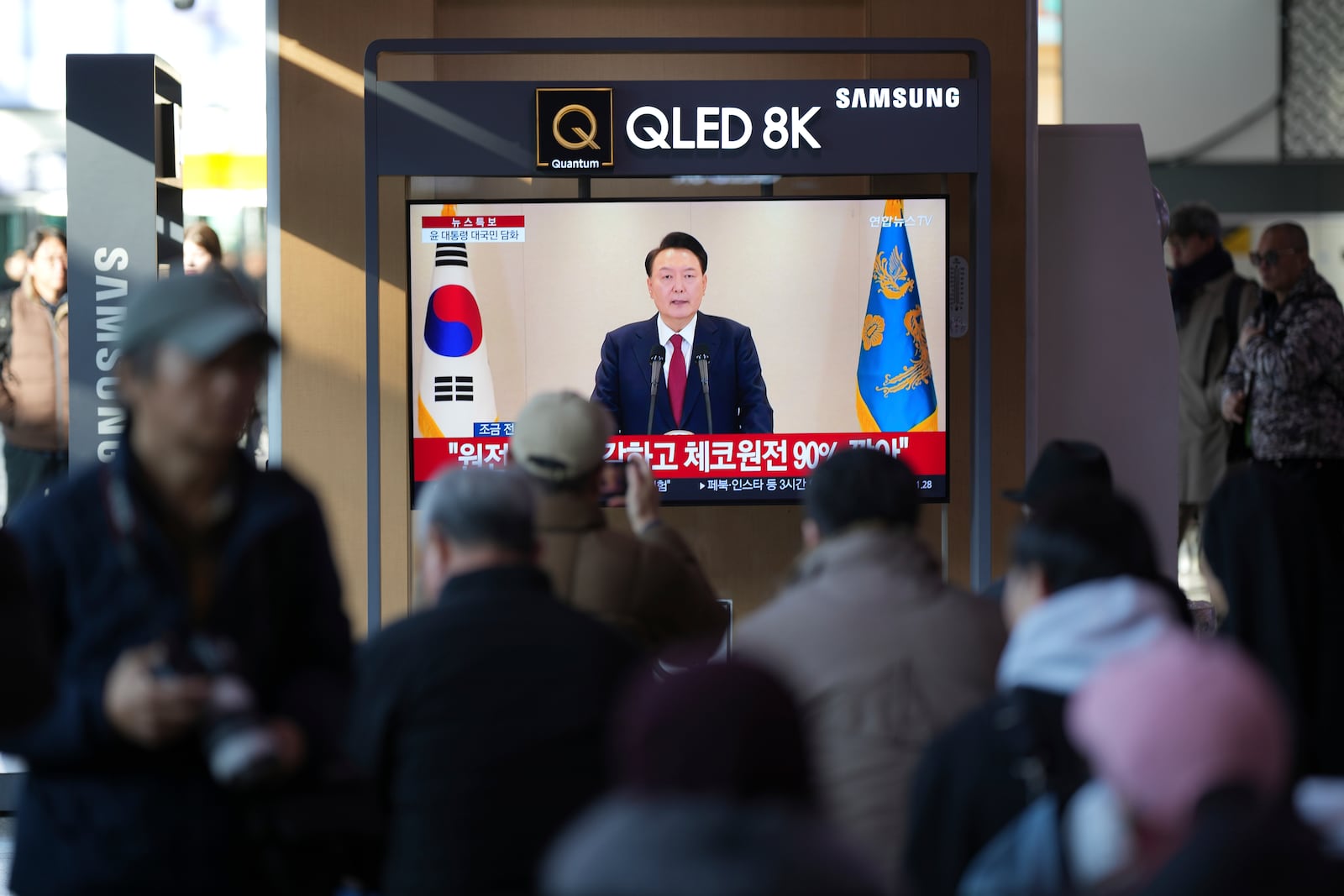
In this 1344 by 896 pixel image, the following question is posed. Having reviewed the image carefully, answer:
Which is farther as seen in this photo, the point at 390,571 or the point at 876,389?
the point at 390,571

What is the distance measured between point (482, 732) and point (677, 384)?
12.6 ft

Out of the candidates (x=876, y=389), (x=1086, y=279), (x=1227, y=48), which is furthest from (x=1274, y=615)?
(x=1227, y=48)

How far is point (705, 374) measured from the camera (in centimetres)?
Answer: 610

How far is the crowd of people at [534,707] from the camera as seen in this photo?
1540 mm

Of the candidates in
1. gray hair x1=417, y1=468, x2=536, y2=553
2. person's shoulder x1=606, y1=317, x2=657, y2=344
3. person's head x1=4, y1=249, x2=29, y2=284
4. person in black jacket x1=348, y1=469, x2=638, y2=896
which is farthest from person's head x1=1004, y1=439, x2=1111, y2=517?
person's head x1=4, y1=249, x2=29, y2=284

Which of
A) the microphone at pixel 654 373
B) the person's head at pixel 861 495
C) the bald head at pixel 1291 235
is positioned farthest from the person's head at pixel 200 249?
the person's head at pixel 861 495

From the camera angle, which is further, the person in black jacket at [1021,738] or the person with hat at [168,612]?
the person in black jacket at [1021,738]

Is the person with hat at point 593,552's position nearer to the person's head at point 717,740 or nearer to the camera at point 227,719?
the camera at point 227,719

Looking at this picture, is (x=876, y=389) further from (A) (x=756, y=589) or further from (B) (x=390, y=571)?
(B) (x=390, y=571)

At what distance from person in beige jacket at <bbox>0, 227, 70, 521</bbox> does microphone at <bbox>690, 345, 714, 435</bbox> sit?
269cm

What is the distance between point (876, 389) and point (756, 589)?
3.70 ft

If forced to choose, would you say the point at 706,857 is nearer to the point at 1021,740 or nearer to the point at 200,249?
the point at 1021,740

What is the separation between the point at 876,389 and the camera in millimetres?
6117

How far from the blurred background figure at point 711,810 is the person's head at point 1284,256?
6353mm
